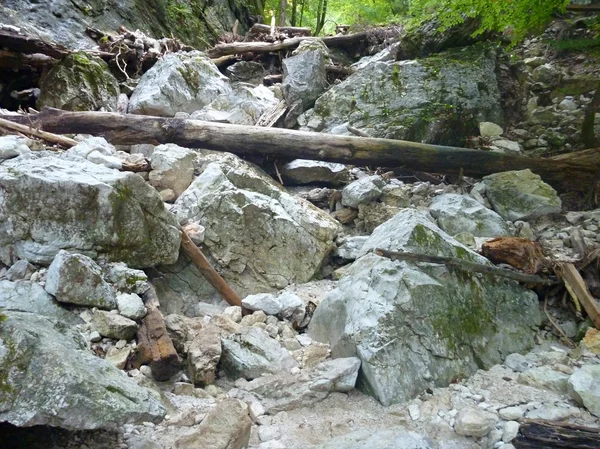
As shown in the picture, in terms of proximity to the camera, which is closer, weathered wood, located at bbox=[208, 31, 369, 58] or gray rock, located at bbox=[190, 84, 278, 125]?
gray rock, located at bbox=[190, 84, 278, 125]

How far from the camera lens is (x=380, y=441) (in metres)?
2.56

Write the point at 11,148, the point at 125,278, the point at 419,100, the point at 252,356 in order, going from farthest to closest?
the point at 419,100 < the point at 11,148 < the point at 125,278 < the point at 252,356

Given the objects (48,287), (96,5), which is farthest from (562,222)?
(96,5)

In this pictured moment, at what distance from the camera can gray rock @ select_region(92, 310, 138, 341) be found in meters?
3.33

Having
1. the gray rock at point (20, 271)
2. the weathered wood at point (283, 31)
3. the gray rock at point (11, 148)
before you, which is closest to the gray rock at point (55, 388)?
the gray rock at point (20, 271)

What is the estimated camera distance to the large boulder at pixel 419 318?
338 centimetres

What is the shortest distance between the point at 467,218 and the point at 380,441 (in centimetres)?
384

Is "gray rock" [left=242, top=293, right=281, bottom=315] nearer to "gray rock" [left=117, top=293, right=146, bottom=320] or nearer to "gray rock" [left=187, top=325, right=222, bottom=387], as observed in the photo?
"gray rock" [left=187, top=325, right=222, bottom=387]

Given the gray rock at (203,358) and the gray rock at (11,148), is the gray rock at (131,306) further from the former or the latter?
the gray rock at (11,148)

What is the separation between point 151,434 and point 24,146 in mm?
3636

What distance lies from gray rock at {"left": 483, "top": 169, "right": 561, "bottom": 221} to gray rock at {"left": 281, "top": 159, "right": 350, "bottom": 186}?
2.15 meters

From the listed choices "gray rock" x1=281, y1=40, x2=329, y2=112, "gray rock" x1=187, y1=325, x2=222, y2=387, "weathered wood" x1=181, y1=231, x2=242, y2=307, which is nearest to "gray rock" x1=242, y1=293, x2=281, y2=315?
"weathered wood" x1=181, y1=231, x2=242, y2=307

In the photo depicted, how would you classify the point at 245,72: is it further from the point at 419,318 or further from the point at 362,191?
the point at 419,318

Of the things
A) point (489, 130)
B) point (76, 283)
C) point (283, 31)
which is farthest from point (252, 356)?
point (283, 31)
